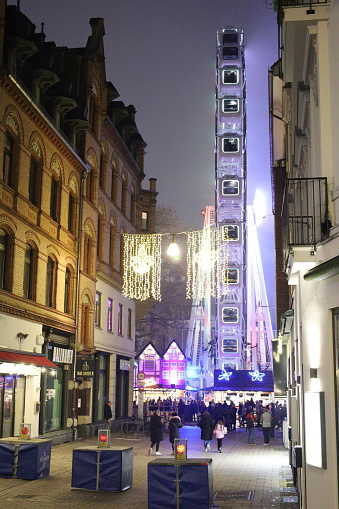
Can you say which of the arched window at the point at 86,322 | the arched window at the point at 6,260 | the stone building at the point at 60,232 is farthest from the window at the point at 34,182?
the arched window at the point at 86,322

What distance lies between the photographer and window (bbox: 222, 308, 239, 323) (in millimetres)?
68250

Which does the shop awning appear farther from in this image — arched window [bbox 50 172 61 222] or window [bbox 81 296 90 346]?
window [bbox 81 296 90 346]

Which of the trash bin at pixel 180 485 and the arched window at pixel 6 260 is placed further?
the arched window at pixel 6 260

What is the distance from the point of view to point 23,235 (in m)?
24.9

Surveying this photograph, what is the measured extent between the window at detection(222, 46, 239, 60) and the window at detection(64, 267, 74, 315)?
49.4 metres

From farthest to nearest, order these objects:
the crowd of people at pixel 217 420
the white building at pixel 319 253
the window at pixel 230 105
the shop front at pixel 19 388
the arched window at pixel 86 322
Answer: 1. the window at pixel 230 105
2. the arched window at pixel 86 322
3. the crowd of people at pixel 217 420
4. the shop front at pixel 19 388
5. the white building at pixel 319 253

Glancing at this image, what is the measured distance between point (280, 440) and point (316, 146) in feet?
87.2

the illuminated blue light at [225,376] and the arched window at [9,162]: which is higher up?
the arched window at [9,162]

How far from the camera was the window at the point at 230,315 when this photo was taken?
6825 centimetres

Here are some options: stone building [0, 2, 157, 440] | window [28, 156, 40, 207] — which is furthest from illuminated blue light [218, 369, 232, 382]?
window [28, 156, 40, 207]

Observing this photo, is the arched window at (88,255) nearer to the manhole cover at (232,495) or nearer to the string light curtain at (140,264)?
the string light curtain at (140,264)

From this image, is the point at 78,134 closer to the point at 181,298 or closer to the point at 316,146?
the point at 316,146

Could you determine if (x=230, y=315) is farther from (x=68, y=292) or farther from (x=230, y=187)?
(x=68, y=292)

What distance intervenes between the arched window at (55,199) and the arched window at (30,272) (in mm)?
3199
